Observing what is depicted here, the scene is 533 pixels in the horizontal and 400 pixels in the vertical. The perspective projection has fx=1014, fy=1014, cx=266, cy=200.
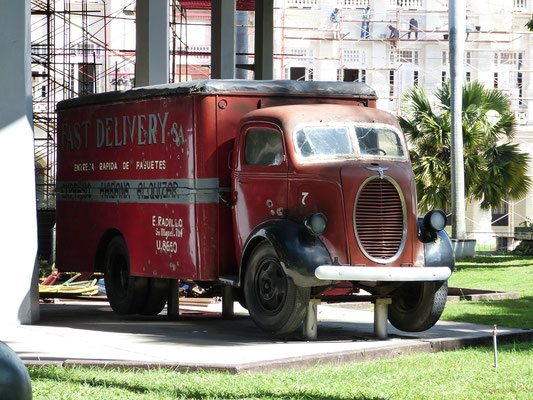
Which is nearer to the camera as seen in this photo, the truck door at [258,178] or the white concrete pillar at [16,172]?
the truck door at [258,178]

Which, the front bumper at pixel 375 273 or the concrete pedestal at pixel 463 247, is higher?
the front bumper at pixel 375 273

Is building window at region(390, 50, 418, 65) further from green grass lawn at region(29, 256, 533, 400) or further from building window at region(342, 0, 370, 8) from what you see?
green grass lawn at region(29, 256, 533, 400)

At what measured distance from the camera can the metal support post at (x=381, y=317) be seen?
1152cm

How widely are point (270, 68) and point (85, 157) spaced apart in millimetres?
7547

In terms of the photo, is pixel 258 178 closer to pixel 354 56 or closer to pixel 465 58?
pixel 354 56

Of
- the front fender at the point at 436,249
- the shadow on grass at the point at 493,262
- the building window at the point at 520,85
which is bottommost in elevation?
the shadow on grass at the point at 493,262

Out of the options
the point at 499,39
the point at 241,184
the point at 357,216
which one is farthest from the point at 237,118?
the point at 499,39

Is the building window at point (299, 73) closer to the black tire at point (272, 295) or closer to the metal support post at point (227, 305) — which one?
the metal support post at point (227, 305)

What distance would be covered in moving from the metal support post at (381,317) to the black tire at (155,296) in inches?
145

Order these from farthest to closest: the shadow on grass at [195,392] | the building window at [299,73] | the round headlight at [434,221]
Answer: the building window at [299,73] → the round headlight at [434,221] → the shadow on grass at [195,392]

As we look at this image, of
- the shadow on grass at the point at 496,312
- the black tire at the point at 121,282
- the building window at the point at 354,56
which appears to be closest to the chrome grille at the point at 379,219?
the shadow on grass at the point at 496,312

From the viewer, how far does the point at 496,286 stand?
19.8 m

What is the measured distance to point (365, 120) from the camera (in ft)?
39.2

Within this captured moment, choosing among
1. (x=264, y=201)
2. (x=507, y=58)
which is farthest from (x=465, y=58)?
(x=264, y=201)
